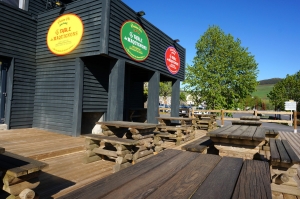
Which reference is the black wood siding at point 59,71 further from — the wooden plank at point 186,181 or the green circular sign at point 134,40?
the wooden plank at point 186,181

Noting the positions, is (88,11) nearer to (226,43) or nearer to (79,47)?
(79,47)

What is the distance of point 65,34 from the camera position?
717 centimetres

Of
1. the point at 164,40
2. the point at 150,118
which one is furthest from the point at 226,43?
the point at 150,118

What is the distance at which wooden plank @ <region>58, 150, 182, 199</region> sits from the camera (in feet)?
4.11

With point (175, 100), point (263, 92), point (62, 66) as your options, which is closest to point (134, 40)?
point (62, 66)

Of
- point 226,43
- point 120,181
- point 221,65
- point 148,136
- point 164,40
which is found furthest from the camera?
point 226,43

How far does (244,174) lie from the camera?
176 centimetres

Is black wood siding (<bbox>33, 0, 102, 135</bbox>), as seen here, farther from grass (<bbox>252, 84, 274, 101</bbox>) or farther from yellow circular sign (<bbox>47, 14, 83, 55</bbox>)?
grass (<bbox>252, 84, 274, 101</bbox>)

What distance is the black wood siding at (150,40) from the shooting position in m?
6.58

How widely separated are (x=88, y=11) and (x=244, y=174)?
6831 mm

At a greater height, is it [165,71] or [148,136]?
[165,71]

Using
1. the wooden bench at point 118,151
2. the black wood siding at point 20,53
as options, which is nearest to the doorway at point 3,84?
the black wood siding at point 20,53

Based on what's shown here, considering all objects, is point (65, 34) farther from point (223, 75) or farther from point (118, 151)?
point (223, 75)

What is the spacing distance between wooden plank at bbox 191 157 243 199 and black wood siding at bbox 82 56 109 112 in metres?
6.04
